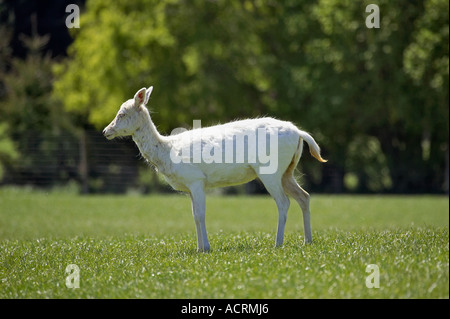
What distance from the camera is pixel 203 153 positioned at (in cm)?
962

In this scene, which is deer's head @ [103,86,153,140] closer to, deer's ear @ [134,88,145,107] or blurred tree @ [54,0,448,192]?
deer's ear @ [134,88,145,107]

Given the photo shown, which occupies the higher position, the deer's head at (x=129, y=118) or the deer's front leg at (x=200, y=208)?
the deer's head at (x=129, y=118)

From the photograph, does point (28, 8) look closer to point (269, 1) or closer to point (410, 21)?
point (269, 1)

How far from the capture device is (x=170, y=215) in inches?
952

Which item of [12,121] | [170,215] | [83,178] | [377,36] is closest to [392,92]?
[377,36]

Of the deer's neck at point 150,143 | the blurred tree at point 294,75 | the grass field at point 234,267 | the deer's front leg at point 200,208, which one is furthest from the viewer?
the blurred tree at point 294,75

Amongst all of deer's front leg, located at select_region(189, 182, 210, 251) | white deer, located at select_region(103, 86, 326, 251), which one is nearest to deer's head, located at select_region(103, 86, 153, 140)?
white deer, located at select_region(103, 86, 326, 251)

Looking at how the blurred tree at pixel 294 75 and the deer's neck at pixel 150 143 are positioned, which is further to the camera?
the blurred tree at pixel 294 75

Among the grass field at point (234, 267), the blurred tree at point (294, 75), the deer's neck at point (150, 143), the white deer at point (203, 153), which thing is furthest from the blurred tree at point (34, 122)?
the white deer at point (203, 153)

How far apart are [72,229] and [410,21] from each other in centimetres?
1637

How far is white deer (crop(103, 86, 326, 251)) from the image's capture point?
9.51 meters

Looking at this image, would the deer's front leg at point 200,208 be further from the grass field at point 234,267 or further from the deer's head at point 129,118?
the deer's head at point 129,118

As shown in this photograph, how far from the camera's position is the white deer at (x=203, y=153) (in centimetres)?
951

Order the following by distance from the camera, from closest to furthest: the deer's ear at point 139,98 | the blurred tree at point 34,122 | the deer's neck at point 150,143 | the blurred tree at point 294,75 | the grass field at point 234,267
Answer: the grass field at point 234,267
the deer's ear at point 139,98
the deer's neck at point 150,143
the blurred tree at point 294,75
the blurred tree at point 34,122
